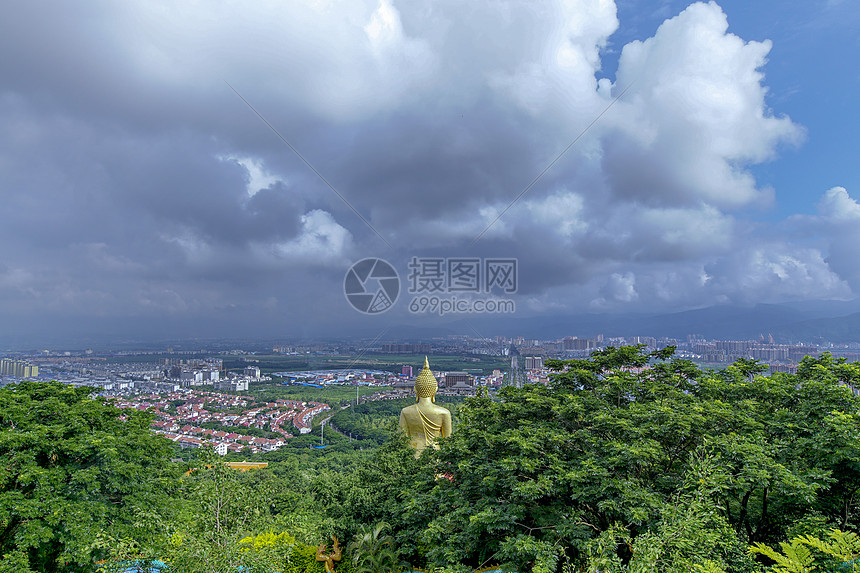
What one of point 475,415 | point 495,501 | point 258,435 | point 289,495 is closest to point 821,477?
point 495,501

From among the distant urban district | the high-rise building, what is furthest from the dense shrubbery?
the high-rise building

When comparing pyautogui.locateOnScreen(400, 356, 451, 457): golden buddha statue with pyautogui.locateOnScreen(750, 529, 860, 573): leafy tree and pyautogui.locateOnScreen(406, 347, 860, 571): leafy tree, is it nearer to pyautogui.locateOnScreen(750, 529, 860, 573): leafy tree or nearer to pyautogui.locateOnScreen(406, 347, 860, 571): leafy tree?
pyautogui.locateOnScreen(406, 347, 860, 571): leafy tree

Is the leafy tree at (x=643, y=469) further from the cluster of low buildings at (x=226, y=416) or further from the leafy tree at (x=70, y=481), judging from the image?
the cluster of low buildings at (x=226, y=416)

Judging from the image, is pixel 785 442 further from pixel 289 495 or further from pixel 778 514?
pixel 289 495

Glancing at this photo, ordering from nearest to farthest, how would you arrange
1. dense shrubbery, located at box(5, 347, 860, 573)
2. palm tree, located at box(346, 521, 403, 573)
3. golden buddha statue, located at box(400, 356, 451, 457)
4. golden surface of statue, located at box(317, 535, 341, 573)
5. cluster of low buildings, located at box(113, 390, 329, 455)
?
dense shrubbery, located at box(5, 347, 860, 573), palm tree, located at box(346, 521, 403, 573), golden surface of statue, located at box(317, 535, 341, 573), golden buddha statue, located at box(400, 356, 451, 457), cluster of low buildings, located at box(113, 390, 329, 455)

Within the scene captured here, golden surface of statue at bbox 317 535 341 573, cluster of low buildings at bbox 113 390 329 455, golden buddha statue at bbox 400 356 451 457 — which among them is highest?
golden buddha statue at bbox 400 356 451 457

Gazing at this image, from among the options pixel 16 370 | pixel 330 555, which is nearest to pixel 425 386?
pixel 330 555

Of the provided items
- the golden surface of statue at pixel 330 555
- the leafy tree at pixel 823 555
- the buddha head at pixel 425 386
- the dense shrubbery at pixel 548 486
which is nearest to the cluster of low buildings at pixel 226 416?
the buddha head at pixel 425 386
